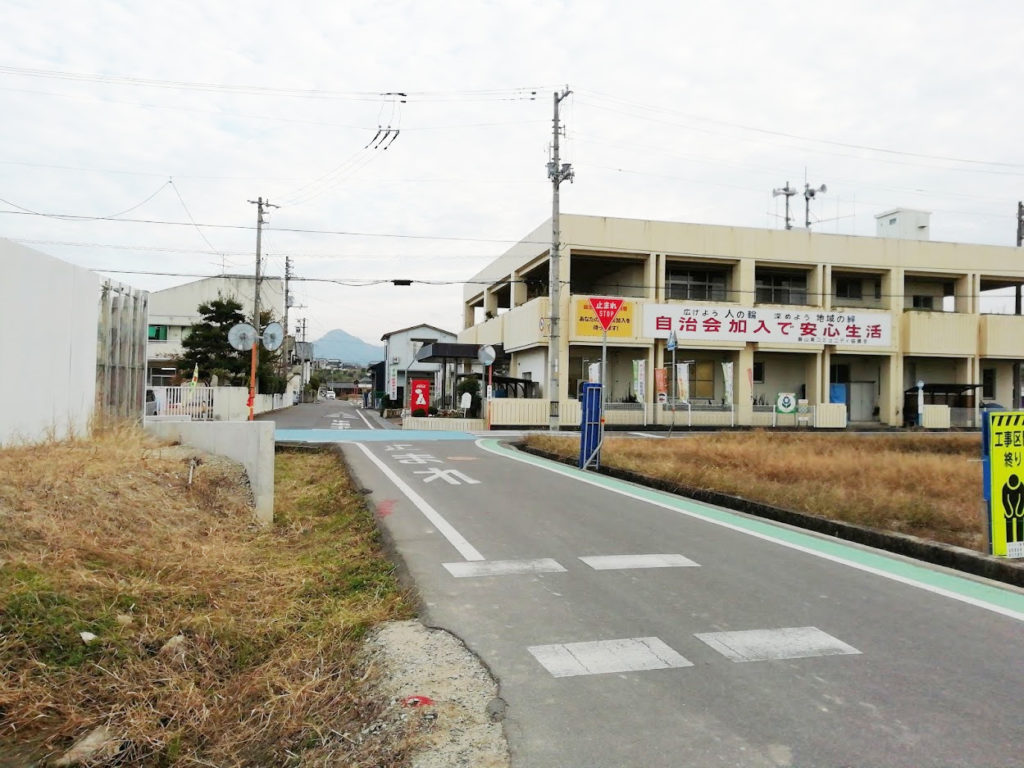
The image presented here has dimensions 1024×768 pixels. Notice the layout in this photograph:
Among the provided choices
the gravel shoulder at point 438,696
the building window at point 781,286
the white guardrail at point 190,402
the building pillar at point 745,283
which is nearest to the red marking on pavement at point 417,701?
the gravel shoulder at point 438,696

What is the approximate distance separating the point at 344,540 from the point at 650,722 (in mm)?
4590

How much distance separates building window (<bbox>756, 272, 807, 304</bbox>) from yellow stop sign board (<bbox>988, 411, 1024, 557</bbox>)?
28630 millimetres

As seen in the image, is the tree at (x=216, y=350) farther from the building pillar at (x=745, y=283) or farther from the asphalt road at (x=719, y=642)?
the asphalt road at (x=719, y=642)

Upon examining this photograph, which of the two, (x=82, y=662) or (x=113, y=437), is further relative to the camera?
(x=113, y=437)

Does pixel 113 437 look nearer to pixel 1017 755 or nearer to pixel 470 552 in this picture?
pixel 470 552

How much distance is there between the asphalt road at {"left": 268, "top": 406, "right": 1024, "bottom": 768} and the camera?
121 inches

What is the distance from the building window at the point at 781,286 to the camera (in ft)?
110

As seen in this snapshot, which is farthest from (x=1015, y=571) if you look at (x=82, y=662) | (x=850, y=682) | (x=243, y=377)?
(x=243, y=377)

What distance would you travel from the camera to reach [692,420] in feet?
98.4

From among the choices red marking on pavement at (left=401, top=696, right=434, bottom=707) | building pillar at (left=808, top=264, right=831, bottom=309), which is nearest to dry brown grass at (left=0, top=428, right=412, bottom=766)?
red marking on pavement at (left=401, top=696, right=434, bottom=707)

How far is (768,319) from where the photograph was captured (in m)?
30.7

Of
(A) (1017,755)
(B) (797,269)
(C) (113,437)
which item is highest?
(B) (797,269)

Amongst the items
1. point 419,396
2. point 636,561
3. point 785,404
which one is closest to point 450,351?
point 419,396

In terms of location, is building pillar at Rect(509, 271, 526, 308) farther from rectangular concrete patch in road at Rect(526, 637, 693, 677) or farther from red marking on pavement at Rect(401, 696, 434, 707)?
red marking on pavement at Rect(401, 696, 434, 707)
